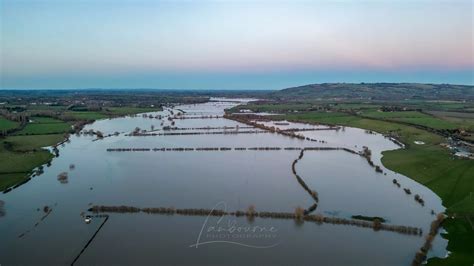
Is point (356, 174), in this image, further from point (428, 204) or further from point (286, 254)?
point (286, 254)

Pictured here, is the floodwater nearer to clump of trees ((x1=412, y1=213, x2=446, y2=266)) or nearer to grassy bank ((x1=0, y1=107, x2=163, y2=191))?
clump of trees ((x1=412, y1=213, x2=446, y2=266))

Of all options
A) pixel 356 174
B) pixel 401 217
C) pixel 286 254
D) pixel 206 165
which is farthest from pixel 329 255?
pixel 206 165

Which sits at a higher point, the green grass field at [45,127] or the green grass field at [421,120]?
the green grass field at [421,120]

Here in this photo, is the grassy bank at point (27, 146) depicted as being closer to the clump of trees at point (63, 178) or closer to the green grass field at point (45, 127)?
the green grass field at point (45, 127)

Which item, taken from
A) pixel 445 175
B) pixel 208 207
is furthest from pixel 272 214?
pixel 445 175

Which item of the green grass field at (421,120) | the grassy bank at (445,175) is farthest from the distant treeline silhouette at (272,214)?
the green grass field at (421,120)

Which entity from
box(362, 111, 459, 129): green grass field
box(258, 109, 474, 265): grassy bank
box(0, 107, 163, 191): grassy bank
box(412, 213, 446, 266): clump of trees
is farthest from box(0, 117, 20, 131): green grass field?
box(362, 111, 459, 129): green grass field
